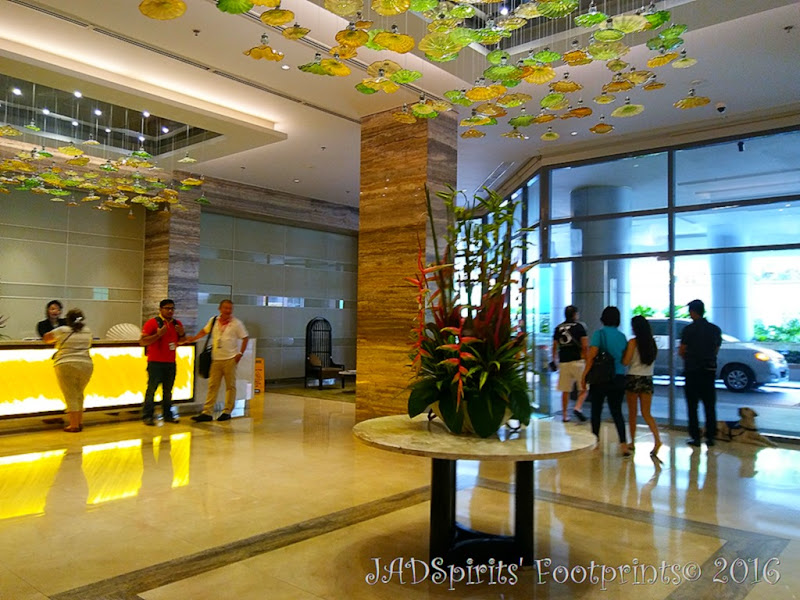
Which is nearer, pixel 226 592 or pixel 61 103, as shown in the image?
pixel 226 592

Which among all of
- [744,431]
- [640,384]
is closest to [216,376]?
[640,384]

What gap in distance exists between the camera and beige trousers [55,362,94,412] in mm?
7688

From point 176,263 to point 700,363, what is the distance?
33.9ft

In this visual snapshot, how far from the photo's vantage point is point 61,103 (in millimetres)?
9359

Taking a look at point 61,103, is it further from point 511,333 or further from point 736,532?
point 736,532

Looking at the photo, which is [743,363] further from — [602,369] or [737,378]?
[602,369]

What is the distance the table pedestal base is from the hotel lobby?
7 centimetres

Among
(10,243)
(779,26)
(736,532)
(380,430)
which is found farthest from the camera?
(10,243)

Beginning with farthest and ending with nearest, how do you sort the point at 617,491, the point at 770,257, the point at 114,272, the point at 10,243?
1. the point at 114,272
2. the point at 10,243
3. the point at 770,257
4. the point at 617,491

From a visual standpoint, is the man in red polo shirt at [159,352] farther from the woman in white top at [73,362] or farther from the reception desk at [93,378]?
the woman in white top at [73,362]

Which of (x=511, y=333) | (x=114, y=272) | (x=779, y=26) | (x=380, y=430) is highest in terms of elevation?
(x=779, y=26)

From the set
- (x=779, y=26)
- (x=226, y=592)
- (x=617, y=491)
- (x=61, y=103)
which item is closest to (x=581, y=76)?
(x=779, y=26)

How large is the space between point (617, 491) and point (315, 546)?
9.75ft

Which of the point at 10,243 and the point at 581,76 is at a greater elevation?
the point at 581,76
